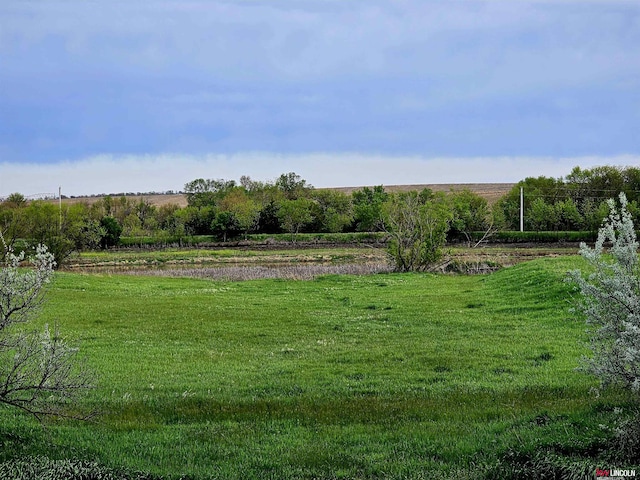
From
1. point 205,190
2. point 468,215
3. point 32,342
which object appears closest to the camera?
point 32,342

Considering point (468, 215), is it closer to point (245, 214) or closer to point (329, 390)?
point (245, 214)

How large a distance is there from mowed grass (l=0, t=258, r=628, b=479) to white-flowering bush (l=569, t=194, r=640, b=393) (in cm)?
77

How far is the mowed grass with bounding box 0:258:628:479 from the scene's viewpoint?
6.84 metres

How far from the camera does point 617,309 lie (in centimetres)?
677

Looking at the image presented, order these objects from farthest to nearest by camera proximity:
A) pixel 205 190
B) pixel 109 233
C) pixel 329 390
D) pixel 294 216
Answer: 1. pixel 205 190
2. pixel 294 216
3. pixel 109 233
4. pixel 329 390

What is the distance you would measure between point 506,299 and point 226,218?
77919 mm

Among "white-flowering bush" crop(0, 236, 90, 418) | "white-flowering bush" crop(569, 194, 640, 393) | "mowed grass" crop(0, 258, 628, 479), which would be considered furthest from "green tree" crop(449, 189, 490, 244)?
"white-flowering bush" crop(0, 236, 90, 418)

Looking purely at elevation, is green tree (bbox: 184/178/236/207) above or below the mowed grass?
above

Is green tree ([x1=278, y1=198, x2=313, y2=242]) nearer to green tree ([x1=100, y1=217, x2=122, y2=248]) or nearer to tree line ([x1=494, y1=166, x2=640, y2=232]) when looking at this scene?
green tree ([x1=100, y1=217, x2=122, y2=248])

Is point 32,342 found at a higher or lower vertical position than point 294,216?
lower

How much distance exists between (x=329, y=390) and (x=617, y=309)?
5013 millimetres

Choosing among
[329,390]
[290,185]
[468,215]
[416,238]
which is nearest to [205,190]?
[290,185]

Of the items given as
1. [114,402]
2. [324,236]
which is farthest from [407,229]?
[324,236]

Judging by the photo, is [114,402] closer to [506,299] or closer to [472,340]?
[472,340]
